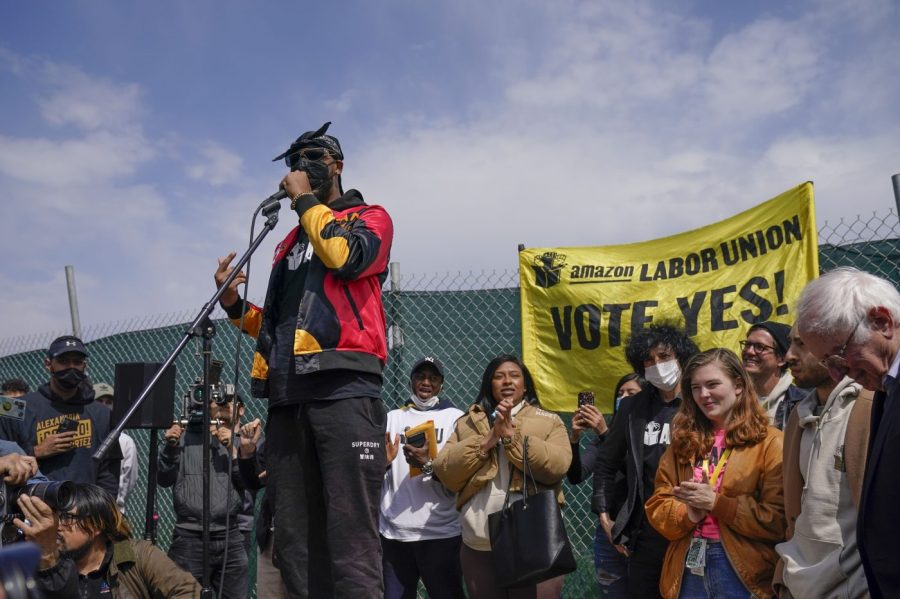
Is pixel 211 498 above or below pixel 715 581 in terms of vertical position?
above

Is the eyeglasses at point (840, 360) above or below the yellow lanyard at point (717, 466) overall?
above

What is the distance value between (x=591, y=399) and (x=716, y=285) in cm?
107

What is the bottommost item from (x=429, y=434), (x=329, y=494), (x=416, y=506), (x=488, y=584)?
(x=488, y=584)

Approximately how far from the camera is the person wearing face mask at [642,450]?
13.8 ft

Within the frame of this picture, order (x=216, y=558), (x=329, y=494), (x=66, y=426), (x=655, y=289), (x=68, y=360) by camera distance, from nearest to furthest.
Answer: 1. (x=329, y=494)
2. (x=655, y=289)
3. (x=66, y=426)
4. (x=68, y=360)
5. (x=216, y=558)

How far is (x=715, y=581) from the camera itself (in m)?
3.42

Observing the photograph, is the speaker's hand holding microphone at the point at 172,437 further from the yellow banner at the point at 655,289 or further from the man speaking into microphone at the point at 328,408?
the man speaking into microphone at the point at 328,408

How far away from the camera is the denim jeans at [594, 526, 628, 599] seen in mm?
4730

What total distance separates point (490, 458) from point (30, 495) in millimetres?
2396

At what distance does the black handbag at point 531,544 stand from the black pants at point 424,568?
741mm

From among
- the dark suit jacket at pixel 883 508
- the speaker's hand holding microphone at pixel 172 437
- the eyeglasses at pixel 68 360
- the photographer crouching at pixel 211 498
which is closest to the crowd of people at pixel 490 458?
the dark suit jacket at pixel 883 508

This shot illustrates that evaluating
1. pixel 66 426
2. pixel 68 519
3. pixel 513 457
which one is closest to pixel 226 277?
pixel 68 519

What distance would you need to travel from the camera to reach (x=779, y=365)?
14.3 ft

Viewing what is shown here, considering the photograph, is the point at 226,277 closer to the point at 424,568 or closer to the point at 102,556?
the point at 102,556
